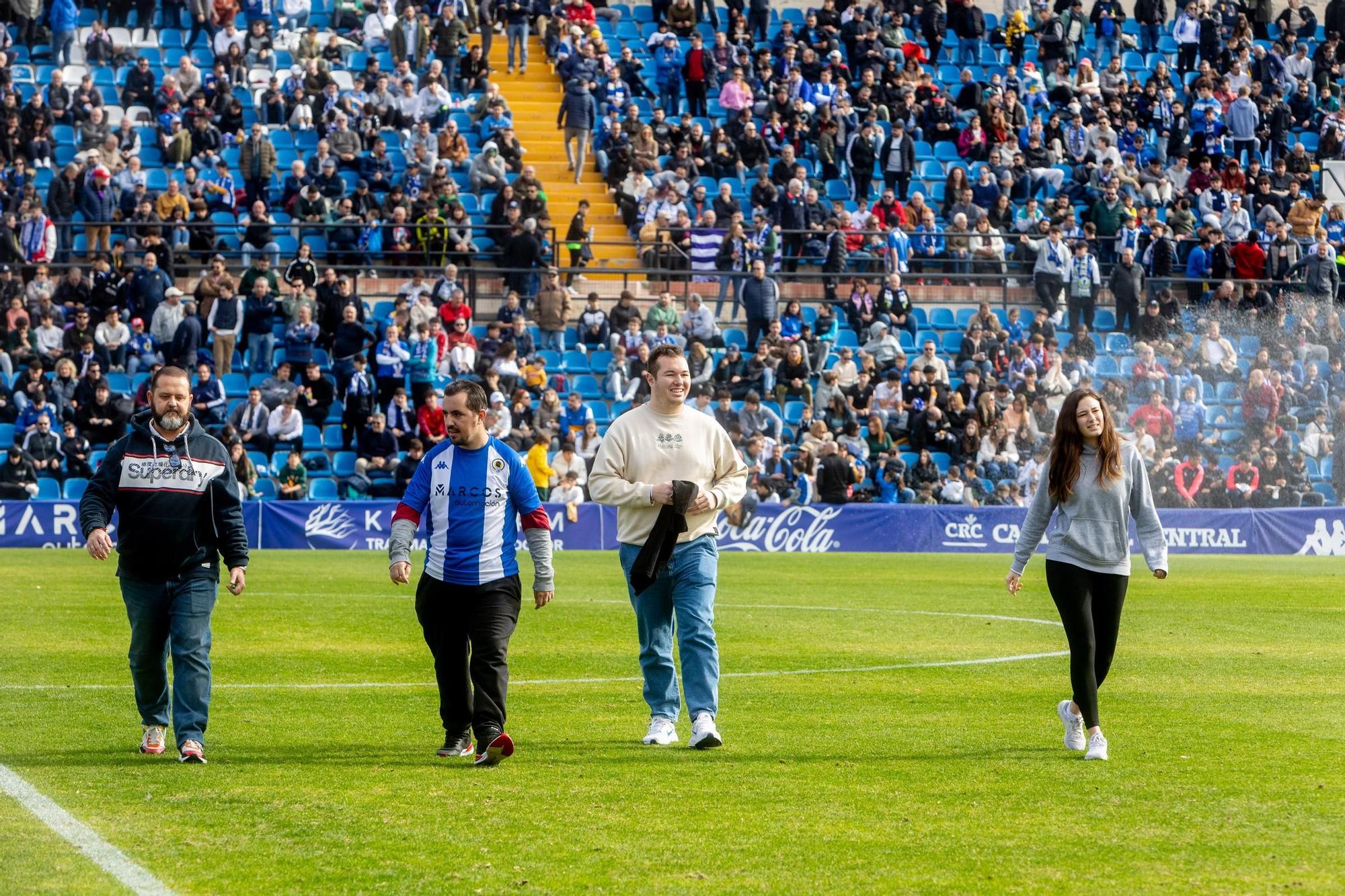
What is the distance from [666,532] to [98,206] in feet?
79.8

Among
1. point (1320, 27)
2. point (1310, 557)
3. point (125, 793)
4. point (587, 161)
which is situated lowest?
point (1310, 557)

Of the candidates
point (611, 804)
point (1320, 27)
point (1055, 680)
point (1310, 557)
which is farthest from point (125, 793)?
point (1320, 27)

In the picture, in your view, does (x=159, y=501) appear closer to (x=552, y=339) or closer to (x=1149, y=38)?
(x=552, y=339)

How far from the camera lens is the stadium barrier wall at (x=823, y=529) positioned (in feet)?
86.5

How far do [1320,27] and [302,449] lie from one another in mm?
28706

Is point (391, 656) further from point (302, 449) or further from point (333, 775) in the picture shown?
point (302, 449)

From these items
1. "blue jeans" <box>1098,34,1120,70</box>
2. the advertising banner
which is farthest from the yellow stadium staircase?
"blue jeans" <box>1098,34,1120,70</box>

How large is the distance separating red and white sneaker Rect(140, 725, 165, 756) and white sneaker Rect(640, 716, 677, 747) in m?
2.44

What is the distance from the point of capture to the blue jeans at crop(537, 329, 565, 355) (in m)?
31.5

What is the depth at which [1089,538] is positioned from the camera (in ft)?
29.9

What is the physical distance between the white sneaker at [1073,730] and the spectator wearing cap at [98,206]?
81.5ft

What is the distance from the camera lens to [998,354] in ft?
105

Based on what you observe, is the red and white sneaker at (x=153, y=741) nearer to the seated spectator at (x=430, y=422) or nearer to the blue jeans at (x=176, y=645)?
the blue jeans at (x=176, y=645)

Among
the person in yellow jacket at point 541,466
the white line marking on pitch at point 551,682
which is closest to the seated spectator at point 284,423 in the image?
the person in yellow jacket at point 541,466
